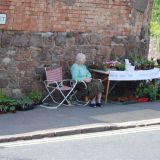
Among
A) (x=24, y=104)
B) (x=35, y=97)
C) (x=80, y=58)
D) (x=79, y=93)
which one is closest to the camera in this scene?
(x=24, y=104)

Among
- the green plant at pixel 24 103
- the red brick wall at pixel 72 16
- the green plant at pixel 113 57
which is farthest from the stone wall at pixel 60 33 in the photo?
the green plant at pixel 24 103

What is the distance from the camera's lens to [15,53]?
492 inches

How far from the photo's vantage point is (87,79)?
12.8 m

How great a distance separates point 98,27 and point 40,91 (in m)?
2.24

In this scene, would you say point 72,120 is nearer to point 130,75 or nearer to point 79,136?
point 79,136

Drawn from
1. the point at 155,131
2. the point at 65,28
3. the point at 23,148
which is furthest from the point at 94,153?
the point at 65,28

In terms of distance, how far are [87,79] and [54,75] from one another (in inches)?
30.0

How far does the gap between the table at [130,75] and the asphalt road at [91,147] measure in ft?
9.66

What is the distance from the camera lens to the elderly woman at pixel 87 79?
41.8ft

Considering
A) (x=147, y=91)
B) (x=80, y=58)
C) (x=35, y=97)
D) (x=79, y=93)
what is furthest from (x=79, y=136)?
(x=147, y=91)

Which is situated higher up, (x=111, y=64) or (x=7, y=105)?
(x=111, y=64)

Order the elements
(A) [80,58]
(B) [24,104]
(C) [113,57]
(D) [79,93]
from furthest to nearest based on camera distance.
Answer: (C) [113,57]
(D) [79,93]
(A) [80,58]
(B) [24,104]

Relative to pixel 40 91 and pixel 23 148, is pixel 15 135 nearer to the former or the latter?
pixel 23 148

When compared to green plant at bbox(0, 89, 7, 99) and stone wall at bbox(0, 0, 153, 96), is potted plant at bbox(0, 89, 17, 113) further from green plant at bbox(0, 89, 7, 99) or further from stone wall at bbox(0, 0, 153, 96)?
stone wall at bbox(0, 0, 153, 96)
